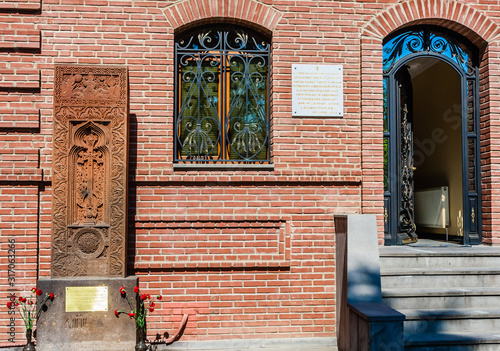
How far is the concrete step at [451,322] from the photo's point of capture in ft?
15.2

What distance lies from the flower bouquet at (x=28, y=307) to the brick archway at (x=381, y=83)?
150 inches

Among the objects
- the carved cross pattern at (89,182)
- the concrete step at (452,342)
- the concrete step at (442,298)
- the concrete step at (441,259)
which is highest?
the carved cross pattern at (89,182)

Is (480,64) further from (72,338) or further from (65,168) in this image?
(72,338)

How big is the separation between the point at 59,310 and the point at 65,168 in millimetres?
1489

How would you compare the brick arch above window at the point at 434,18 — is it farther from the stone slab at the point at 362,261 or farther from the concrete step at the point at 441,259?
the concrete step at the point at 441,259

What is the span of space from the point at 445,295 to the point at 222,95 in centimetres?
349

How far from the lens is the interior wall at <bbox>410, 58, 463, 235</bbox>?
7721mm

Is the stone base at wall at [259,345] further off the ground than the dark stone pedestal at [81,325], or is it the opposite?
the dark stone pedestal at [81,325]

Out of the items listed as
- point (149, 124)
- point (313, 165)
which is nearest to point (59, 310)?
point (149, 124)

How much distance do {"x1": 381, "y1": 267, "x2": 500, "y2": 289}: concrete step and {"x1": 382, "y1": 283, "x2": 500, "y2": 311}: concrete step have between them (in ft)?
0.60

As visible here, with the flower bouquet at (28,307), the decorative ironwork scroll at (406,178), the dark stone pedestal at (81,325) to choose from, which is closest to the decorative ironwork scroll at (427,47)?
the decorative ironwork scroll at (406,178)

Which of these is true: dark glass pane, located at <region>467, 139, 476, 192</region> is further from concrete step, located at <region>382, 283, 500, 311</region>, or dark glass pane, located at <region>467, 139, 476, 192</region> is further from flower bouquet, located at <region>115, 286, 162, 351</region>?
flower bouquet, located at <region>115, 286, 162, 351</region>

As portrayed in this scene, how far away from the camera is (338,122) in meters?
5.76

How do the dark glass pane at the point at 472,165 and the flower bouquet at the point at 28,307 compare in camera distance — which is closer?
the flower bouquet at the point at 28,307
